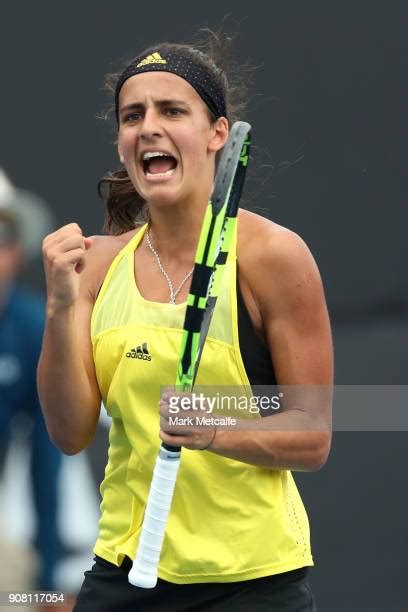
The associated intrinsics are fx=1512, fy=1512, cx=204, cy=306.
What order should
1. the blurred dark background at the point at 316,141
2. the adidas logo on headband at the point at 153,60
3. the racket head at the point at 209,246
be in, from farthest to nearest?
the blurred dark background at the point at 316,141
the adidas logo on headband at the point at 153,60
the racket head at the point at 209,246

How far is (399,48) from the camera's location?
502 centimetres

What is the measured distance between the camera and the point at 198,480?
2885 millimetres

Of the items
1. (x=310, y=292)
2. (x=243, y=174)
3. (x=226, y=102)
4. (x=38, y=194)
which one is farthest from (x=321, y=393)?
(x=38, y=194)

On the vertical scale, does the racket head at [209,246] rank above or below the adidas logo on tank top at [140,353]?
above

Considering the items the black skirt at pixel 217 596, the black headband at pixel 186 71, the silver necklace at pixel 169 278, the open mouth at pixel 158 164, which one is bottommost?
the black skirt at pixel 217 596

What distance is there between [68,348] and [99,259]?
292mm

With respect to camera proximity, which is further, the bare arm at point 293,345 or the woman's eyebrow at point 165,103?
the woman's eyebrow at point 165,103

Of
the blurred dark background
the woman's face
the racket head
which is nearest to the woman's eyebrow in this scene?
the woman's face

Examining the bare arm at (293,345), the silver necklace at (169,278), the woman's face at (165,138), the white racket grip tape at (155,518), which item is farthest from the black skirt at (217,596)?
the woman's face at (165,138)

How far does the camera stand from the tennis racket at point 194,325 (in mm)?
2701

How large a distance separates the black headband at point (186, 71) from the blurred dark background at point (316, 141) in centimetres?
182

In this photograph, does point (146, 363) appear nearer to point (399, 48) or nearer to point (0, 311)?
point (0, 311)

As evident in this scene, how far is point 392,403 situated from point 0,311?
175 cm

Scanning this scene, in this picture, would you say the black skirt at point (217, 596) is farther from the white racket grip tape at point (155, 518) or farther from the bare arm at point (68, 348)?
the bare arm at point (68, 348)
